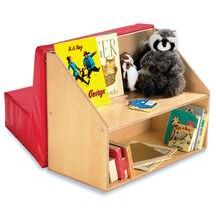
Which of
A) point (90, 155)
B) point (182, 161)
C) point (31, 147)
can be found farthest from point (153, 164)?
point (31, 147)

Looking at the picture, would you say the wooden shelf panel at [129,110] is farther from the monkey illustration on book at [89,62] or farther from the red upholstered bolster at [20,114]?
the red upholstered bolster at [20,114]

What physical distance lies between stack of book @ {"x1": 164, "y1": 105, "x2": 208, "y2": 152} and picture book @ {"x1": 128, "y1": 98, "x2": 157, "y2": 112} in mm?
276

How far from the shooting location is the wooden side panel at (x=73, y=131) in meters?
2.67

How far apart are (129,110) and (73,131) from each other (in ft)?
0.93

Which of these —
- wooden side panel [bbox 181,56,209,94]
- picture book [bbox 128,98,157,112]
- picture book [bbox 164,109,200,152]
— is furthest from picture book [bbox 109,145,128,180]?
wooden side panel [bbox 181,56,209,94]

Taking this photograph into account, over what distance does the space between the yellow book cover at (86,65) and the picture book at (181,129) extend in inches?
15.9

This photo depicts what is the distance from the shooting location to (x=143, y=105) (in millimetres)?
2893

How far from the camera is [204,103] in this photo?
3135 millimetres

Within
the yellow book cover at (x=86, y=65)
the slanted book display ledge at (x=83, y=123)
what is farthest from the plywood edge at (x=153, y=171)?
the yellow book cover at (x=86, y=65)

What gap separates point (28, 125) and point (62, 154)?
0.31 m

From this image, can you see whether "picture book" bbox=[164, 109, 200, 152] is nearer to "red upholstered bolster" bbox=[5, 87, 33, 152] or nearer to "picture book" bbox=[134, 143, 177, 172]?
"picture book" bbox=[134, 143, 177, 172]

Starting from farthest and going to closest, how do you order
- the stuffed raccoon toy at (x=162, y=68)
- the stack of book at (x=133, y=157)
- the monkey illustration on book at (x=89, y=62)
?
the stuffed raccoon toy at (x=162, y=68) < the monkey illustration on book at (x=89, y=62) < the stack of book at (x=133, y=157)

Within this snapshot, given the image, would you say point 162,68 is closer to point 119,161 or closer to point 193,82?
point 193,82

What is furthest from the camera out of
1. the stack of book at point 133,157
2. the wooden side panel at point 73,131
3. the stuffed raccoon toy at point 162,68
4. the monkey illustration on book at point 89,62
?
the stuffed raccoon toy at point 162,68
